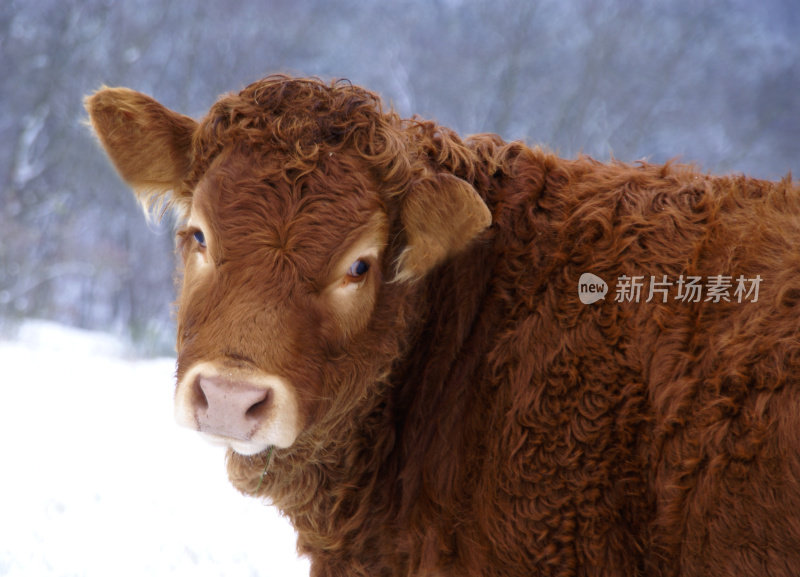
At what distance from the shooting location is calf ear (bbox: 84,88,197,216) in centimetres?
243

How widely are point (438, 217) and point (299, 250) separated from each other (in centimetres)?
47

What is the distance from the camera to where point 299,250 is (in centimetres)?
199

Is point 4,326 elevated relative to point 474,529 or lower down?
elevated

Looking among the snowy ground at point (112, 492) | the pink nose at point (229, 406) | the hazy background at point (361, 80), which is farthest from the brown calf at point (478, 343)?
the hazy background at point (361, 80)

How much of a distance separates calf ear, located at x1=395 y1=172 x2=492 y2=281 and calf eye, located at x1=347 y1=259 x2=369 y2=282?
0.13 meters

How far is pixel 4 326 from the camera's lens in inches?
352

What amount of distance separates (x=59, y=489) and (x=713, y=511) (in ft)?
14.4

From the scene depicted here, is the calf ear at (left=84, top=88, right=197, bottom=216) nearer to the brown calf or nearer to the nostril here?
the brown calf

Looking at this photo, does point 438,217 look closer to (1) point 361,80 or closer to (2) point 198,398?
(2) point 198,398

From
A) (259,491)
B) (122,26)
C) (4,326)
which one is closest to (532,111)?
(122,26)

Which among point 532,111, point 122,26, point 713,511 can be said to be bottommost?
point 713,511

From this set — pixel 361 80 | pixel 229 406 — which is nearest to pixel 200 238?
pixel 229 406

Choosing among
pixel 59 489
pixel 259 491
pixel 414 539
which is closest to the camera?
pixel 414 539

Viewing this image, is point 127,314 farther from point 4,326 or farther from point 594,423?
point 594,423
